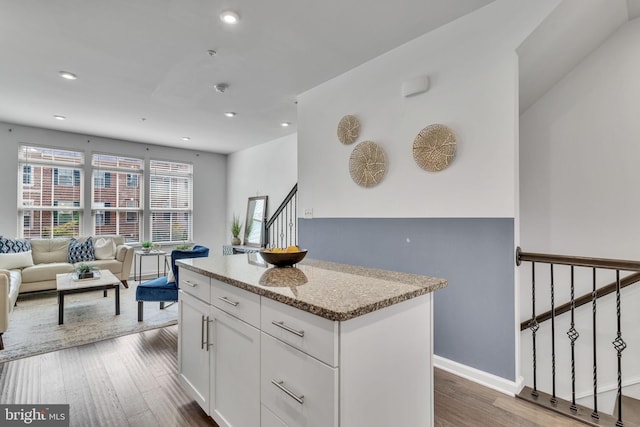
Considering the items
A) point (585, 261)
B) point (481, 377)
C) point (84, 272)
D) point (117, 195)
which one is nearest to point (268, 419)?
point (481, 377)

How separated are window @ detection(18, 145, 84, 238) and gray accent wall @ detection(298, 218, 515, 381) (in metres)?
5.82

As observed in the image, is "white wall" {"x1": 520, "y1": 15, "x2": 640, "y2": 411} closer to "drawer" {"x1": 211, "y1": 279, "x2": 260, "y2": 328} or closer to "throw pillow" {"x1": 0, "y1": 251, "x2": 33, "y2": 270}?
"drawer" {"x1": 211, "y1": 279, "x2": 260, "y2": 328}

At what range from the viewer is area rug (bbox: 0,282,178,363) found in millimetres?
2982

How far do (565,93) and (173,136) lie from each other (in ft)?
19.5

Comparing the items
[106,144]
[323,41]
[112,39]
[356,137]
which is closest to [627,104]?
[356,137]

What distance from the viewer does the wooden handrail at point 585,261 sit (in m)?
1.73

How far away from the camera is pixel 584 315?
9.45 ft

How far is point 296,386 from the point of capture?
1.24m

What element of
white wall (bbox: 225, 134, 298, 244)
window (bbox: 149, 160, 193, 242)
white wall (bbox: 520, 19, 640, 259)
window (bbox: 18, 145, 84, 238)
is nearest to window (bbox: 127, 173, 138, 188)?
window (bbox: 149, 160, 193, 242)

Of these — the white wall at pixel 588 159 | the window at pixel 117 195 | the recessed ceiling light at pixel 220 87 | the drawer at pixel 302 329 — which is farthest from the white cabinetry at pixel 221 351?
the window at pixel 117 195

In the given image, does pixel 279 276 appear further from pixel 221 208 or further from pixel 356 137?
pixel 221 208

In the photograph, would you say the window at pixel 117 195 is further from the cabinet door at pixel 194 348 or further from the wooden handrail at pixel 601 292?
the wooden handrail at pixel 601 292

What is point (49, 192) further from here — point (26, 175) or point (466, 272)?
point (466, 272)

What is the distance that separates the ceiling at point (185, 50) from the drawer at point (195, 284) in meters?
1.92
